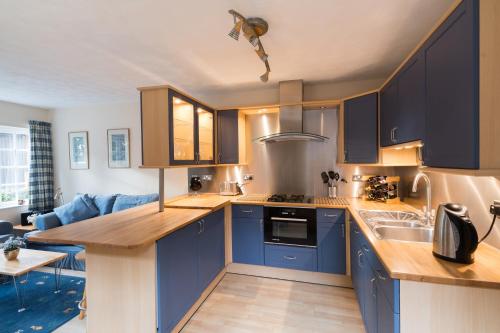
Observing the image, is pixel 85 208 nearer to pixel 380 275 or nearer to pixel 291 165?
pixel 291 165

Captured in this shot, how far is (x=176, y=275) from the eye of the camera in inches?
75.4

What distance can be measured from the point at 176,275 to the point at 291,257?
57.0 inches

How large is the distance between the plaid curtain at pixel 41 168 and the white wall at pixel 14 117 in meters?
0.13

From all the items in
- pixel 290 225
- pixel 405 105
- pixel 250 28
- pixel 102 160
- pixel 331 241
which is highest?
pixel 250 28

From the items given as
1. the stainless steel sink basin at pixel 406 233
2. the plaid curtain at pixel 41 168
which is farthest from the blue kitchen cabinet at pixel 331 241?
the plaid curtain at pixel 41 168

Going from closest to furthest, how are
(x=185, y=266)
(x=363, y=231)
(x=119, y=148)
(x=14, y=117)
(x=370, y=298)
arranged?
(x=370, y=298) → (x=363, y=231) → (x=185, y=266) → (x=14, y=117) → (x=119, y=148)

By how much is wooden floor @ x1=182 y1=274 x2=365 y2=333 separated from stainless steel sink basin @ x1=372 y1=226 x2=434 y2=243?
35.3 inches

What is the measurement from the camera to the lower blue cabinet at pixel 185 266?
1.74 metres

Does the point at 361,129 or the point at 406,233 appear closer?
the point at 406,233

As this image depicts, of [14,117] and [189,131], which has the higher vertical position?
[14,117]

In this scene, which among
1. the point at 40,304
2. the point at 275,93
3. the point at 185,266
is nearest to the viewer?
the point at 185,266

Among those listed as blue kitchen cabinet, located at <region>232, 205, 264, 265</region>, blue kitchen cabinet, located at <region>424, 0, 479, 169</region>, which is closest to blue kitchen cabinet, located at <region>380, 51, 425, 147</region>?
blue kitchen cabinet, located at <region>424, 0, 479, 169</region>

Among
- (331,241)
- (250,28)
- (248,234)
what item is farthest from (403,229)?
(250,28)

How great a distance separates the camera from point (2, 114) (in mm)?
3963
